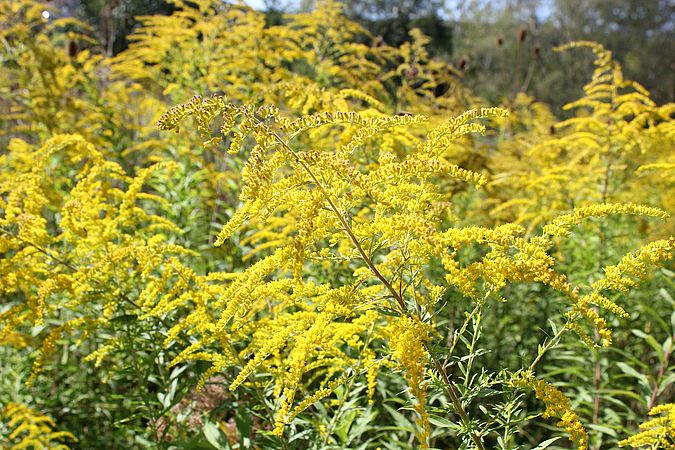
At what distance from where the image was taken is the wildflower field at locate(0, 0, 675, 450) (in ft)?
5.92

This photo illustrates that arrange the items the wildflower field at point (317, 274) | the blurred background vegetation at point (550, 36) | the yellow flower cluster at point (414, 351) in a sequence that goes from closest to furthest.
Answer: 1. the yellow flower cluster at point (414, 351)
2. the wildflower field at point (317, 274)
3. the blurred background vegetation at point (550, 36)

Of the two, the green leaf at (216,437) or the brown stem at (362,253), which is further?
the green leaf at (216,437)

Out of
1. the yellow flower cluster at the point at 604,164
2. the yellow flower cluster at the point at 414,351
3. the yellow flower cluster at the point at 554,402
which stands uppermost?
the yellow flower cluster at the point at 604,164

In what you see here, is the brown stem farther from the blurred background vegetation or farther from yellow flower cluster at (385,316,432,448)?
the blurred background vegetation

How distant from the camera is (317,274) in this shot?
337cm

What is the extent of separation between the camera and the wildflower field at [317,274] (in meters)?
1.80

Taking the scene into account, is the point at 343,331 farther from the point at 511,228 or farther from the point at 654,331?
the point at 654,331

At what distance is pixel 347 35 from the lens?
518 centimetres

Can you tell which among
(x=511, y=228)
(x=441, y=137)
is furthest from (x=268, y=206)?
(x=511, y=228)

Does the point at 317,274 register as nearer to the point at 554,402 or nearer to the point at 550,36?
the point at 554,402

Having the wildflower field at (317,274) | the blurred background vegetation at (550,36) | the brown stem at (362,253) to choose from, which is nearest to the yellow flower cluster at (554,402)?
the wildflower field at (317,274)

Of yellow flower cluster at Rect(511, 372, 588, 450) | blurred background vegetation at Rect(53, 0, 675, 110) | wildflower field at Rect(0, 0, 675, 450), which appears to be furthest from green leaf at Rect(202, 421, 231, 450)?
blurred background vegetation at Rect(53, 0, 675, 110)

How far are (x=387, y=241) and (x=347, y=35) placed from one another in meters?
3.65

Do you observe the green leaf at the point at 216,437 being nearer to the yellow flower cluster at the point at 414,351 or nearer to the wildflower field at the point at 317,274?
the wildflower field at the point at 317,274
